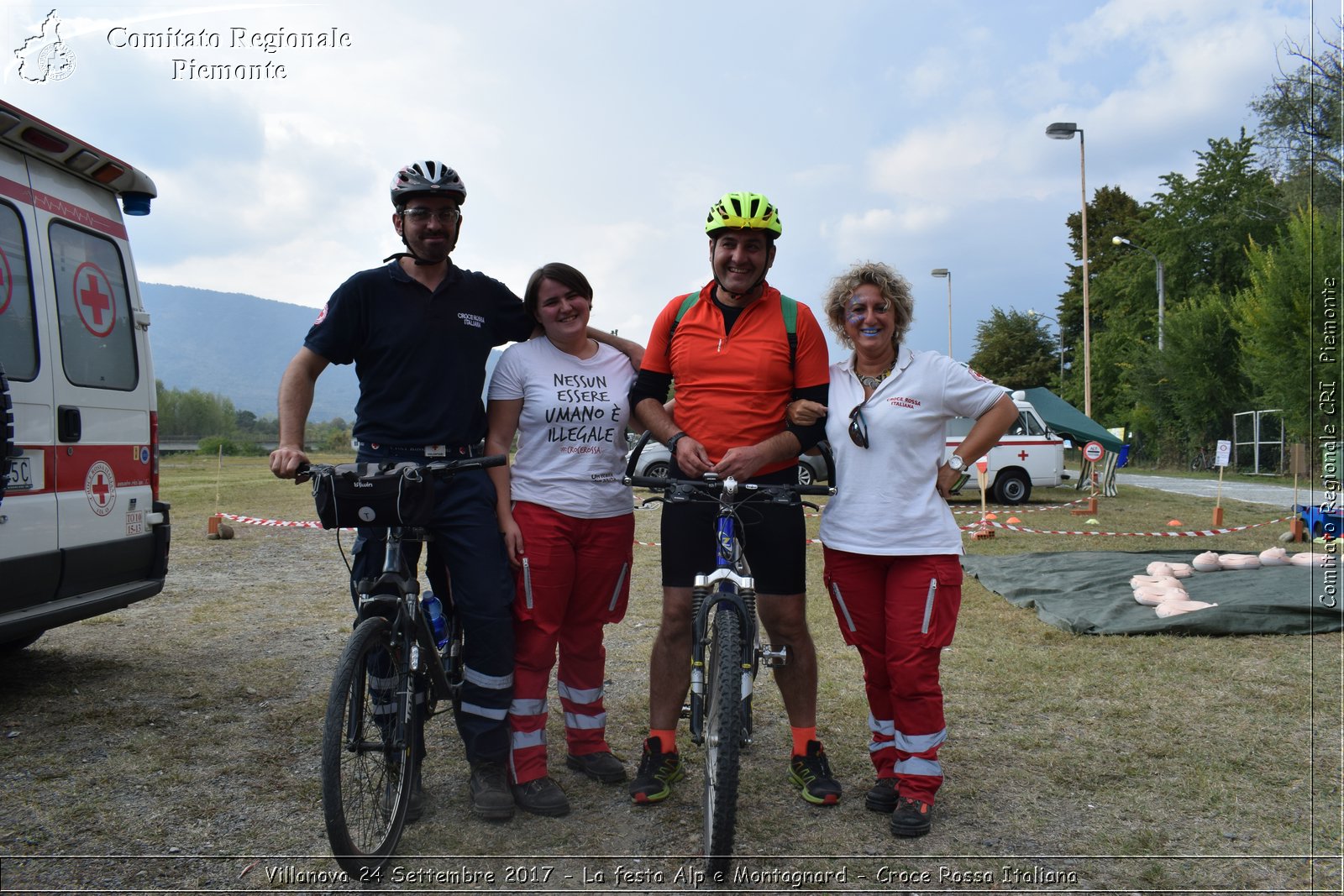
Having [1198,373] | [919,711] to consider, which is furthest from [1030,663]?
[1198,373]

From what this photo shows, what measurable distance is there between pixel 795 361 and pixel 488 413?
4.02 feet

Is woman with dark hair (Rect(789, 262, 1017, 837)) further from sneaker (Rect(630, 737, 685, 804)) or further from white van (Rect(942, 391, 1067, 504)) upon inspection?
white van (Rect(942, 391, 1067, 504))

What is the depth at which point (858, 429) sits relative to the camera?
3500 mm

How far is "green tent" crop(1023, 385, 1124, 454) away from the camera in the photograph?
20797 millimetres

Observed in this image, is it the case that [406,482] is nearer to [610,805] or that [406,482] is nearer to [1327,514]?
[610,805]

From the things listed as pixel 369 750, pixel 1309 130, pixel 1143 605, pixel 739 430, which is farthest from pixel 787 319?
pixel 1309 130

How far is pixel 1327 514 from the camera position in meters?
10.3

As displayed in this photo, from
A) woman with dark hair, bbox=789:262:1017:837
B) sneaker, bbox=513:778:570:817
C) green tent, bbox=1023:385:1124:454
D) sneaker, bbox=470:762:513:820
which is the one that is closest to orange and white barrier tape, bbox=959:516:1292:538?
green tent, bbox=1023:385:1124:454

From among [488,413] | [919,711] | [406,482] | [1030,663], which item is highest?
[488,413]

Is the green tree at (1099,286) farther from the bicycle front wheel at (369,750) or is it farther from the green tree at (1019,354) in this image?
the bicycle front wheel at (369,750)

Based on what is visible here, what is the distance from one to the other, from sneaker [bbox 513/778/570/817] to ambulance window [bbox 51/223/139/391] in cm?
320

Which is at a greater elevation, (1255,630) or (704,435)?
(704,435)

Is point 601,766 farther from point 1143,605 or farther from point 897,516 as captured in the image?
point 1143,605

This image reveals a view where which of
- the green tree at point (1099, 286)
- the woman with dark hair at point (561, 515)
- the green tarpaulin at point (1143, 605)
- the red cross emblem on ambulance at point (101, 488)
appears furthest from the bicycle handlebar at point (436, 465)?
the green tree at point (1099, 286)
